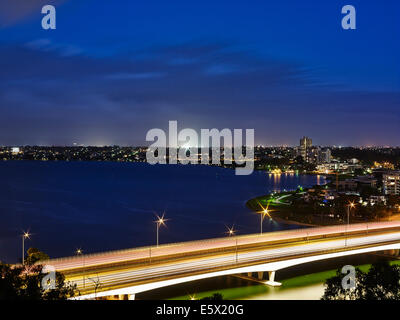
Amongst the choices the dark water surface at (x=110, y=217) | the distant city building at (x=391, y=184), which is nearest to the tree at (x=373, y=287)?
the dark water surface at (x=110, y=217)

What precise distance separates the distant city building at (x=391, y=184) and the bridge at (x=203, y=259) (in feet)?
95.9

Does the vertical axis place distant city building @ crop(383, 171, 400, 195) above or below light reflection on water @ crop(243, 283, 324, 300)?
above

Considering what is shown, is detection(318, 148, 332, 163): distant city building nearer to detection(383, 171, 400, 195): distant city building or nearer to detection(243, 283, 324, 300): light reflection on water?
detection(383, 171, 400, 195): distant city building

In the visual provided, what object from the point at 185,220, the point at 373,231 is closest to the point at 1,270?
the point at 373,231

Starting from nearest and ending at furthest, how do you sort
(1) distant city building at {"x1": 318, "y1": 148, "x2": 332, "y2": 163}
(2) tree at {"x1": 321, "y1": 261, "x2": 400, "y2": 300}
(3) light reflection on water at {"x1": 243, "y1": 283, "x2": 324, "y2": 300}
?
(2) tree at {"x1": 321, "y1": 261, "x2": 400, "y2": 300}
(3) light reflection on water at {"x1": 243, "y1": 283, "x2": 324, "y2": 300}
(1) distant city building at {"x1": 318, "y1": 148, "x2": 332, "y2": 163}

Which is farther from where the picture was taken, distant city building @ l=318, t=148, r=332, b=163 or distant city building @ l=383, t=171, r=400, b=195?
distant city building @ l=318, t=148, r=332, b=163

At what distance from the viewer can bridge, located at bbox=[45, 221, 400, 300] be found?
10518 mm

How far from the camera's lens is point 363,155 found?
386 ft

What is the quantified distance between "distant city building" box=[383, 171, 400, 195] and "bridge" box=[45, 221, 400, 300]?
→ 29.2 m

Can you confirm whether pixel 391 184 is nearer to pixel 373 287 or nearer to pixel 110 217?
pixel 110 217

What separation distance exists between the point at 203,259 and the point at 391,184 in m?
37.6

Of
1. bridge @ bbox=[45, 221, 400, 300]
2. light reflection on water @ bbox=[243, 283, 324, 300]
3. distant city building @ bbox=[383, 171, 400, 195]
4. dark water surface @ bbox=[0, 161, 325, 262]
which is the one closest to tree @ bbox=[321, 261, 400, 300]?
bridge @ bbox=[45, 221, 400, 300]
